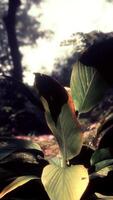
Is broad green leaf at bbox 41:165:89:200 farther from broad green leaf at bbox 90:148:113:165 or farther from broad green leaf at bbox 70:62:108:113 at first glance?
broad green leaf at bbox 70:62:108:113

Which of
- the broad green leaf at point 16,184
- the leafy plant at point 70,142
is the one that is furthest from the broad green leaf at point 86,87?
the broad green leaf at point 16,184

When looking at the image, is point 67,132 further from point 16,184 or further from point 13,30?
point 13,30

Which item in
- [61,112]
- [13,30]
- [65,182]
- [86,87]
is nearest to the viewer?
[65,182]

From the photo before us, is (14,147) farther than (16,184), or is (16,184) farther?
(14,147)

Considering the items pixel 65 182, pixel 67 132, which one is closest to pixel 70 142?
pixel 67 132

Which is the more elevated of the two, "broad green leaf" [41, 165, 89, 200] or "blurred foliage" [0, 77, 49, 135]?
"broad green leaf" [41, 165, 89, 200]

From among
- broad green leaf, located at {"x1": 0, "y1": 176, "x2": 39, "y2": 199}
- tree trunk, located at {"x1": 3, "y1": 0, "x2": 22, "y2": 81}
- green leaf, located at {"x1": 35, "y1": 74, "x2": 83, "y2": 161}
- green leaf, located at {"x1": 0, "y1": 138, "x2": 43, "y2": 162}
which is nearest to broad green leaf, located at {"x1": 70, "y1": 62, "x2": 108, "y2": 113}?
green leaf, located at {"x1": 35, "y1": 74, "x2": 83, "y2": 161}
